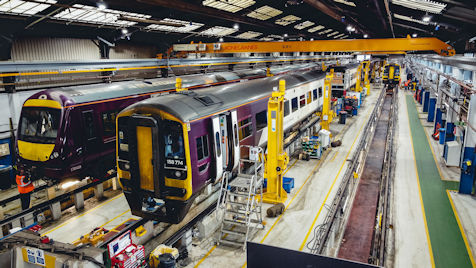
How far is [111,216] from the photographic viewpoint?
9.00 m

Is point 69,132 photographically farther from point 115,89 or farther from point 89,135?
point 115,89

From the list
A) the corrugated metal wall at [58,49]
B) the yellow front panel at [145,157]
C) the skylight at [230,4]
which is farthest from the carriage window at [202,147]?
the corrugated metal wall at [58,49]

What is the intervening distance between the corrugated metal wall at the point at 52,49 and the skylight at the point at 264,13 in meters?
9.43

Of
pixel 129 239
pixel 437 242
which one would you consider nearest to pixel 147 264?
pixel 129 239

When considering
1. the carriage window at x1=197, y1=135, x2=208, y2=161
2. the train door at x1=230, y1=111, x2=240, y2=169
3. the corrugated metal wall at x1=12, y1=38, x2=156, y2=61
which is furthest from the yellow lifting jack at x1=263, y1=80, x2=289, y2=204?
the corrugated metal wall at x1=12, y1=38, x2=156, y2=61

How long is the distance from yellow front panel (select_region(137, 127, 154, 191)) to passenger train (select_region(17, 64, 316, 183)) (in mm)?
2932

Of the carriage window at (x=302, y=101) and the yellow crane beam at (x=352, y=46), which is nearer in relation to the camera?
the yellow crane beam at (x=352, y=46)

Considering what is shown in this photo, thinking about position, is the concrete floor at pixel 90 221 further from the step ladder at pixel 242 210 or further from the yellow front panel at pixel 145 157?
the step ladder at pixel 242 210

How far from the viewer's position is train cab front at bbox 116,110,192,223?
21.0 ft

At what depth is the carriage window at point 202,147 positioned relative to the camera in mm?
6910

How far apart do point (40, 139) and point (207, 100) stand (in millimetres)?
4732

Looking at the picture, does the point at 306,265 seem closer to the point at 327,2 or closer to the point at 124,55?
the point at 327,2

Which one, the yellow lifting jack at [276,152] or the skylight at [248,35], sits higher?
the skylight at [248,35]

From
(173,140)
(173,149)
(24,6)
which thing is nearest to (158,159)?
(173,149)
